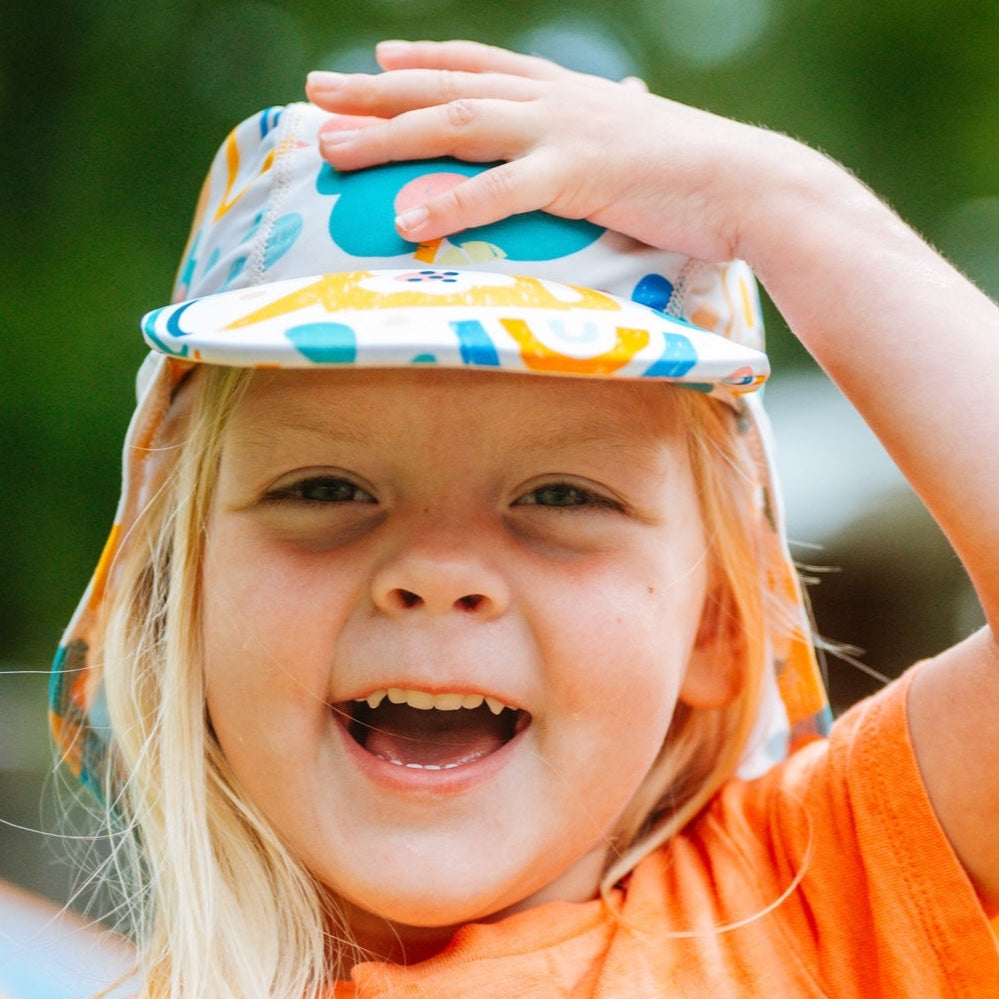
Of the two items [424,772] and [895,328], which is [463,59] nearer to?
[895,328]

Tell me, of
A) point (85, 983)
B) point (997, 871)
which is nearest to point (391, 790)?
point (85, 983)

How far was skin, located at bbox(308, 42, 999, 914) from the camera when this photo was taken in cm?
115

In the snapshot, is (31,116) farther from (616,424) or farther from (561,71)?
(616,424)

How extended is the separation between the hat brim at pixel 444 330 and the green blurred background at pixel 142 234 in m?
2.49

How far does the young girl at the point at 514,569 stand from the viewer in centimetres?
116

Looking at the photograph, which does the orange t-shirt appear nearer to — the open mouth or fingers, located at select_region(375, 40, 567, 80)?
the open mouth

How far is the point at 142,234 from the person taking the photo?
11.7ft

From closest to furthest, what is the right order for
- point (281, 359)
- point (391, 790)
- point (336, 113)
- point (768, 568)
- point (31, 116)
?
point (281, 359) → point (391, 790) → point (336, 113) → point (768, 568) → point (31, 116)

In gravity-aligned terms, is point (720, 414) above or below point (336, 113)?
below

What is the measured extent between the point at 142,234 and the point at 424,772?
2786mm

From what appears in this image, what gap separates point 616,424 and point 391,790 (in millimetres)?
441

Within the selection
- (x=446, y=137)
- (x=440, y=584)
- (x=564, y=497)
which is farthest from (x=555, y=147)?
(x=440, y=584)

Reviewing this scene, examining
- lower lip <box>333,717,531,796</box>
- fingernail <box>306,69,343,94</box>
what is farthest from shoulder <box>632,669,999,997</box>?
fingernail <box>306,69,343,94</box>

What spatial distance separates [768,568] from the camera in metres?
1.53
